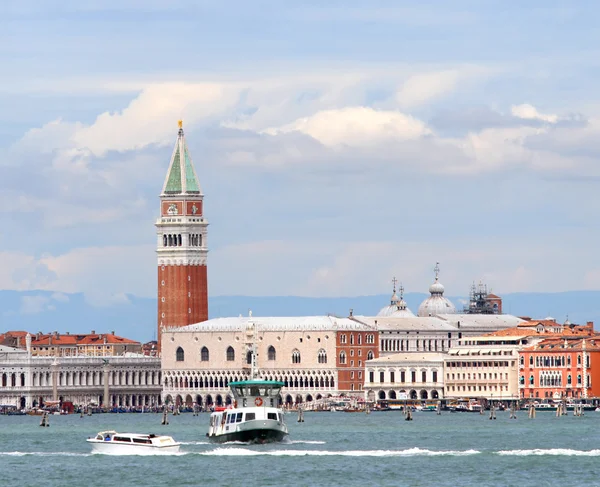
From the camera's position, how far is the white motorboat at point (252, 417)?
10138cm

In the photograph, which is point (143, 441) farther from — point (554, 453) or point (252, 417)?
point (554, 453)

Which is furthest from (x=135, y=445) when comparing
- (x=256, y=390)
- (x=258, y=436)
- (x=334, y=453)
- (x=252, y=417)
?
(x=334, y=453)

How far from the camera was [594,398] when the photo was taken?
194 m

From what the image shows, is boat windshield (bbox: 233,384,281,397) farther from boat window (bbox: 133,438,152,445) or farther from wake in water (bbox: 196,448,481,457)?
boat window (bbox: 133,438,152,445)

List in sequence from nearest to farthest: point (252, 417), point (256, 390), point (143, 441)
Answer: point (143, 441), point (252, 417), point (256, 390)

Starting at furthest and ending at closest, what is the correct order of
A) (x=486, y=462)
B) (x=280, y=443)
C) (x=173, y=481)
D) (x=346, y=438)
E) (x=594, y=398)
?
(x=594, y=398), (x=346, y=438), (x=280, y=443), (x=486, y=462), (x=173, y=481)

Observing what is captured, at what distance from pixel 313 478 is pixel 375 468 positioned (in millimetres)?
5172

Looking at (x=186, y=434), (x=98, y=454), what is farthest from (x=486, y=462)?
(x=186, y=434)

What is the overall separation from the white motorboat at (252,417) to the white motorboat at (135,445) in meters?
3.41

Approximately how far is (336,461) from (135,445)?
8.45 metres

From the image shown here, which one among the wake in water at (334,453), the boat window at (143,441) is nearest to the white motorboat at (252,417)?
the wake in water at (334,453)

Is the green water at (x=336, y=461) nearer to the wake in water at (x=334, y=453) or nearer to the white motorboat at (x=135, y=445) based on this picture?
the wake in water at (x=334, y=453)

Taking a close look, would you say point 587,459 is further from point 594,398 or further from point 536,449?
point 594,398

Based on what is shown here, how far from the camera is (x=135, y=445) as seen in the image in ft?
324
